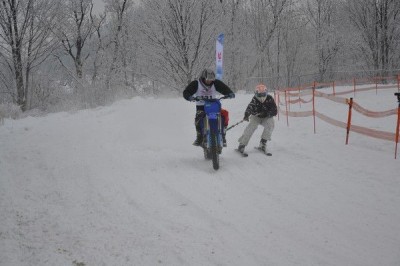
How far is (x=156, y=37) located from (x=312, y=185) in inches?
653

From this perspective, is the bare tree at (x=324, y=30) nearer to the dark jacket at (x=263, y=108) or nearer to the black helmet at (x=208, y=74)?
the dark jacket at (x=263, y=108)

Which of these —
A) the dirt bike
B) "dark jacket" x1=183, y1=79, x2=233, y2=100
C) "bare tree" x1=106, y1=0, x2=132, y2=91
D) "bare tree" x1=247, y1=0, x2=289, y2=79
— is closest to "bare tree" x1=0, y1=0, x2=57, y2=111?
"bare tree" x1=106, y1=0, x2=132, y2=91

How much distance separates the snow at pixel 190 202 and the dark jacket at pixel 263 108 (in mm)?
996

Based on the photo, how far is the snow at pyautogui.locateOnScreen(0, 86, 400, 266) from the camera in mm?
3920

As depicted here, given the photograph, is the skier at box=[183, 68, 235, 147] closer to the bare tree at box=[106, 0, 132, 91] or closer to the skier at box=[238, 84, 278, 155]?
the skier at box=[238, 84, 278, 155]

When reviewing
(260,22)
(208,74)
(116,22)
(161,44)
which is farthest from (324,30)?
(208,74)

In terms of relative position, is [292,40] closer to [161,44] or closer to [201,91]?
[161,44]

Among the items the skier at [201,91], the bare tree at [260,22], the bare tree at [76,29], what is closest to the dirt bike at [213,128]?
the skier at [201,91]

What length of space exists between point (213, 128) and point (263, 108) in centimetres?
195

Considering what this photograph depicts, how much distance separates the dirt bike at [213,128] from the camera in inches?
288

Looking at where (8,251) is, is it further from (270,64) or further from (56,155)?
(270,64)

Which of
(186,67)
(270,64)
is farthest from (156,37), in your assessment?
(270,64)

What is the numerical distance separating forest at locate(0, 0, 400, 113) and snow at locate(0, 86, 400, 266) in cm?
904

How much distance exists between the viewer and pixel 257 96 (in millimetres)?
8883
